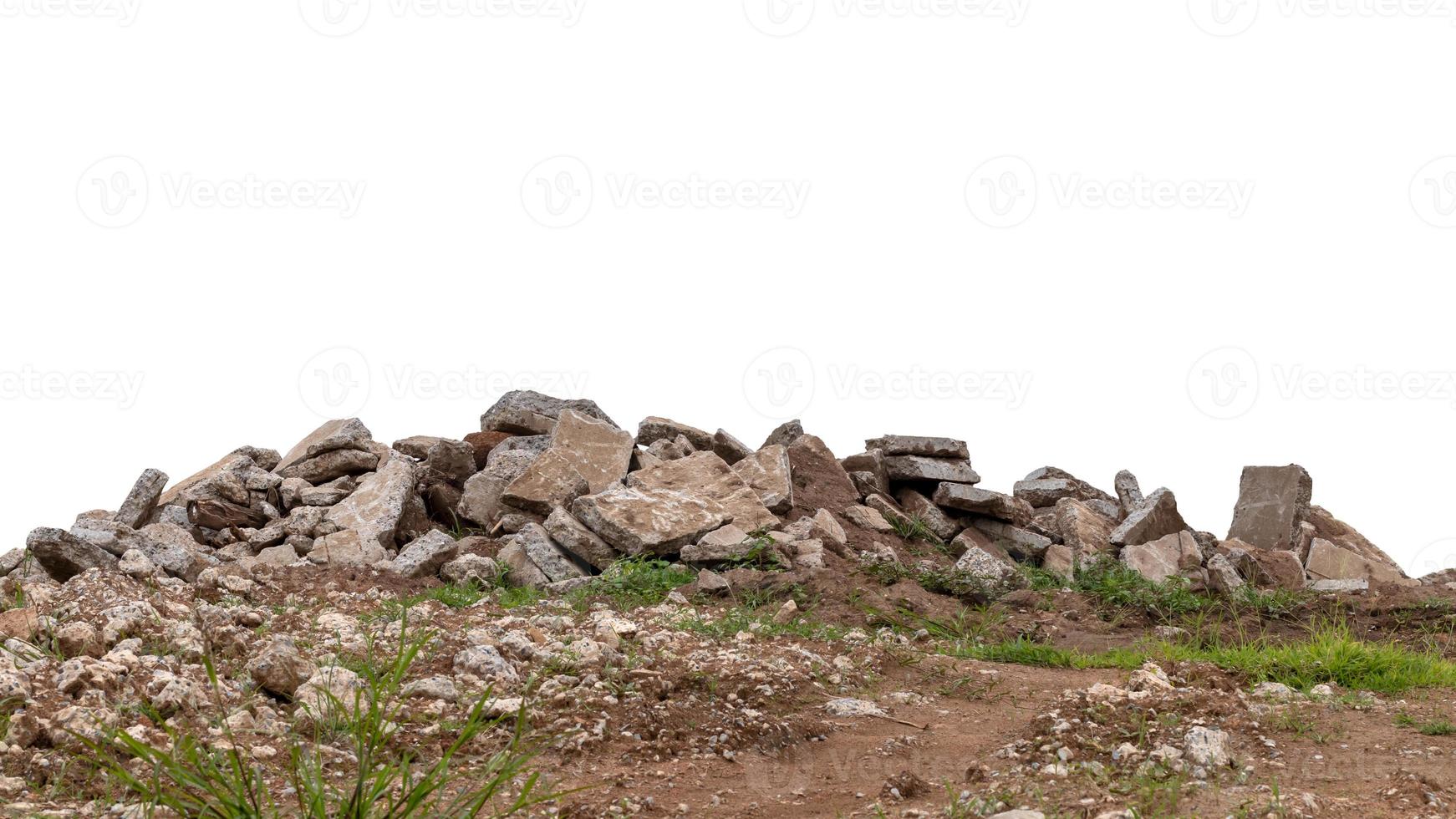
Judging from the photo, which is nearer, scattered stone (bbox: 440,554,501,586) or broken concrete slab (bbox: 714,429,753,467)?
scattered stone (bbox: 440,554,501,586)

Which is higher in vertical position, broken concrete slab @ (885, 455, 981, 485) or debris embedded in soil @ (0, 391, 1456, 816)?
broken concrete slab @ (885, 455, 981, 485)

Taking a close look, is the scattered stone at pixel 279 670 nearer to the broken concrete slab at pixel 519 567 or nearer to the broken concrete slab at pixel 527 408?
the broken concrete slab at pixel 519 567

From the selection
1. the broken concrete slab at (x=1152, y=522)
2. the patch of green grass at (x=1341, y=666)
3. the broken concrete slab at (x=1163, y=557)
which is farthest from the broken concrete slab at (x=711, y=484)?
the patch of green grass at (x=1341, y=666)

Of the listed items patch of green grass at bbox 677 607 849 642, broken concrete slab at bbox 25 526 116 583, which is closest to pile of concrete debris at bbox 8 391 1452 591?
broken concrete slab at bbox 25 526 116 583

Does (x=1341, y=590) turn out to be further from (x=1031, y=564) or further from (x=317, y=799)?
(x=317, y=799)

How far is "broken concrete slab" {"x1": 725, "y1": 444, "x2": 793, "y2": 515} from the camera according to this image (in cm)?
1119

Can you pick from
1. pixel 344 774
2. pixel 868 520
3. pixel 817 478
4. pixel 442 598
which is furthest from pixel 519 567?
pixel 344 774

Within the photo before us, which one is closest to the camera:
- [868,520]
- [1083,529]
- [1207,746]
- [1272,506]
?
[1207,746]

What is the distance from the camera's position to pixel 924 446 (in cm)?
1282

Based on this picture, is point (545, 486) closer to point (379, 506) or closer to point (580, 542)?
point (580, 542)

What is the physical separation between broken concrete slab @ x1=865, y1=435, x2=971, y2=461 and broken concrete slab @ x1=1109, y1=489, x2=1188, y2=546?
1.82m

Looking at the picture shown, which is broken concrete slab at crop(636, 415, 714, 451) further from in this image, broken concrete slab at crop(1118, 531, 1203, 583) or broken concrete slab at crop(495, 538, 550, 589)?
broken concrete slab at crop(1118, 531, 1203, 583)

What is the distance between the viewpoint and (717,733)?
5.04m

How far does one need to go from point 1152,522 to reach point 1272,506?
7.35 feet
